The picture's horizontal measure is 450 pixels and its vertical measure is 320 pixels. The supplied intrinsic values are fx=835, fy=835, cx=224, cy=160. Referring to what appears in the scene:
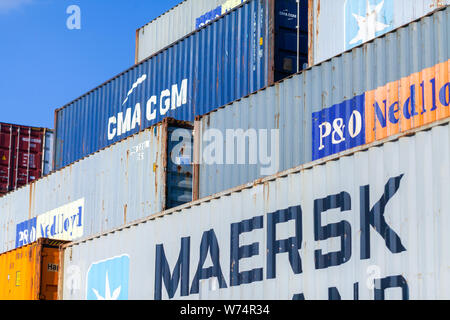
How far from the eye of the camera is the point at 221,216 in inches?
535

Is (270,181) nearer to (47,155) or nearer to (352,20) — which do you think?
(352,20)

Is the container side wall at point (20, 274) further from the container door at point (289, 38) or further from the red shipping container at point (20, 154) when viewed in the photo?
the red shipping container at point (20, 154)

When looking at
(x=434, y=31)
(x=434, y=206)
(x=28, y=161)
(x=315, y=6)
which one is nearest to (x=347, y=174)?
(x=434, y=206)

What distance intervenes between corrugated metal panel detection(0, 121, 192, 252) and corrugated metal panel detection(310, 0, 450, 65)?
358cm

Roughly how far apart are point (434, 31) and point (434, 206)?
4.73 metres

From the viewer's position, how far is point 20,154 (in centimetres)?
3622

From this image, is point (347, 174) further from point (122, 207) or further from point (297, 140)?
point (122, 207)

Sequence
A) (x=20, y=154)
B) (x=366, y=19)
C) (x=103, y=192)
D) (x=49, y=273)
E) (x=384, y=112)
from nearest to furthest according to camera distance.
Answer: (x=384, y=112) → (x=366, y=19) → (x=49, y=273) → (x=103, y=192) → (x=20, y=154)

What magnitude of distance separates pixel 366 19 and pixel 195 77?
6.22 meters

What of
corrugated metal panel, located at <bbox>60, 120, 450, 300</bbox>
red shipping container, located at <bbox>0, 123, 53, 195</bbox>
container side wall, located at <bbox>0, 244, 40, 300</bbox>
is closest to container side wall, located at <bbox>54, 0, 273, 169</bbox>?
container side wall, located at <bbox>0, 244, 40, 300</bbox>

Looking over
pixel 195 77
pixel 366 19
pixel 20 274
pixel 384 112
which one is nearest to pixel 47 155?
pixel 195 77

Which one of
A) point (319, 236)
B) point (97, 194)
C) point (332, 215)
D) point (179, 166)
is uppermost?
point (179, 166)

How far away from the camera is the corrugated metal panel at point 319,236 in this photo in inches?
394

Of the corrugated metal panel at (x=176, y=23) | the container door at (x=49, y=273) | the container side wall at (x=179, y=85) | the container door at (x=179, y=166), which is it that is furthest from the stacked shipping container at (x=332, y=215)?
the corrugated metal panel at (x=176, y=23)
